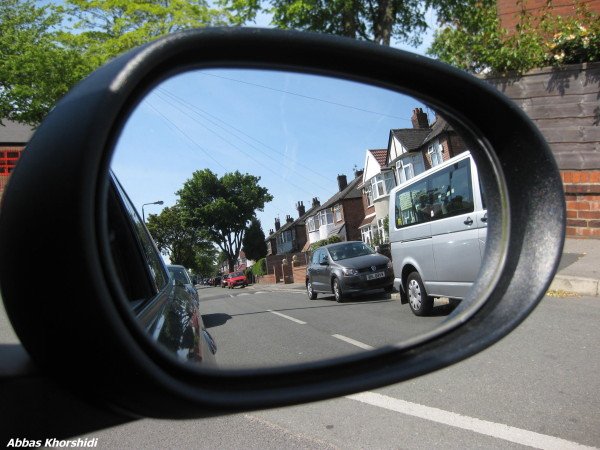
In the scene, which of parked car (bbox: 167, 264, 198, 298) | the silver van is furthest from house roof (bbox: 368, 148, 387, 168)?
parked car (bbox: 167, 264, 198, 298)

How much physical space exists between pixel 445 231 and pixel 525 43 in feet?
30.5

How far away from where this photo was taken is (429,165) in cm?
167

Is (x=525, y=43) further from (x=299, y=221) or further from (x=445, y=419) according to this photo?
(x=299, y=221)

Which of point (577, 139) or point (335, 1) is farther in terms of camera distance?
point (335, 1)

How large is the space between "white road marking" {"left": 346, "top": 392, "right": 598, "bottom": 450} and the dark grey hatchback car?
1464 millimetres

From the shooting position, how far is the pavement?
24.0ft

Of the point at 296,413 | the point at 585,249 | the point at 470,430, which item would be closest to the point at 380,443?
the point at 470,430

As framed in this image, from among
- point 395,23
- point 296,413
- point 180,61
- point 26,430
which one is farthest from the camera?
point 395,23

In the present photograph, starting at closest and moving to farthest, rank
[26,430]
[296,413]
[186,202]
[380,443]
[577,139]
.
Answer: [26,430]
[186,202]
[380,443]
[296,413]
[577,139]

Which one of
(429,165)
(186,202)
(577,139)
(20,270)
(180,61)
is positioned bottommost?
(20,270)

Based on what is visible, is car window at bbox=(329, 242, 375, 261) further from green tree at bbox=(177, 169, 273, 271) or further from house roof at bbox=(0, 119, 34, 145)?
house roof at bbox=(0, 119, 34, 145)

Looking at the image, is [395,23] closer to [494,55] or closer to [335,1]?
[335,1]

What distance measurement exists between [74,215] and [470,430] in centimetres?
318

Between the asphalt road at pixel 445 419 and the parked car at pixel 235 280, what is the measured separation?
1.31m
